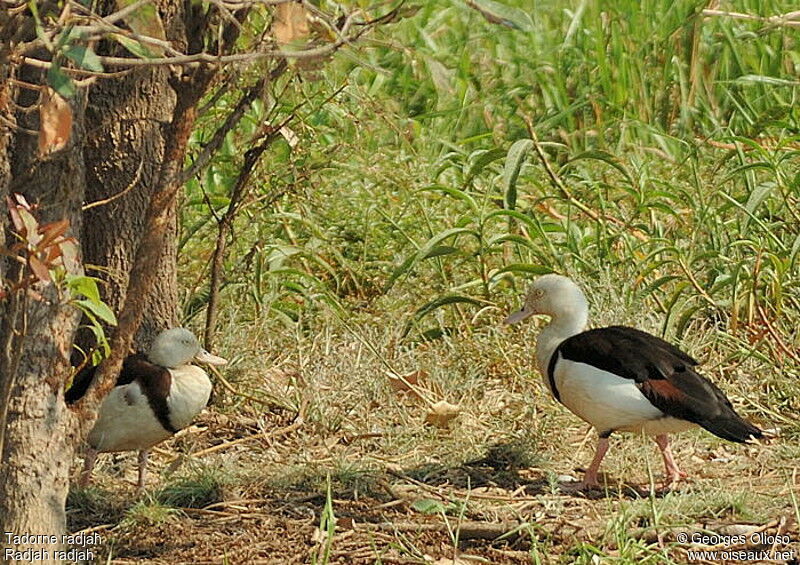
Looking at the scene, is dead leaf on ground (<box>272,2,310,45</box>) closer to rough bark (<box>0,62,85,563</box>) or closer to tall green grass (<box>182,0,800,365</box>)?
rough bark (<box>0,62,85,563</box>)

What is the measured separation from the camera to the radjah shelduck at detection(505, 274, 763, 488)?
4.20 meters

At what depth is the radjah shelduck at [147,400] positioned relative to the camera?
4312mm

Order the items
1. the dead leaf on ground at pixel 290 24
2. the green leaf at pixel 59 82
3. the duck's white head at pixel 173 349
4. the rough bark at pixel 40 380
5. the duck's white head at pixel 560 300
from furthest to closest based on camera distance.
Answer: the duck's white head at pixel 560 300, the duck's white head at pixel 173 349, the rough bark at pixel 40 380, the dead leaf on ground at pixel 290 24, the green leaf at pixel 59 82

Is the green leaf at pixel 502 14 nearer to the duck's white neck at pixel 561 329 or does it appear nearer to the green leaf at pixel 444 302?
the duck's white neck at pixel 561 329

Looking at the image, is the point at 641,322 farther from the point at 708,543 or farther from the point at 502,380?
the point at 708,543

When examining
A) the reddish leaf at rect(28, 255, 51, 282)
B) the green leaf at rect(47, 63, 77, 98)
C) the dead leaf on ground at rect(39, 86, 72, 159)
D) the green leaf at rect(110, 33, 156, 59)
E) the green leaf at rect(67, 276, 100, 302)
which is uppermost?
the green leaf at rect(110, 33, 156, 59)

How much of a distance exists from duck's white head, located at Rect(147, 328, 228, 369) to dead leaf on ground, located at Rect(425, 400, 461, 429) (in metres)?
0.84

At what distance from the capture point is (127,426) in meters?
4.30

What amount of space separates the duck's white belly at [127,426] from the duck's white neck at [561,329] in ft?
4.15

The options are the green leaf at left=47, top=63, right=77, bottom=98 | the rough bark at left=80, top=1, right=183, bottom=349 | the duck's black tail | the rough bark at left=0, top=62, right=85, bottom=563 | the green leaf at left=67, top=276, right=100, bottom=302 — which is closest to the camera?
the green leaf at left=47, top=63, right=77, bottom=98

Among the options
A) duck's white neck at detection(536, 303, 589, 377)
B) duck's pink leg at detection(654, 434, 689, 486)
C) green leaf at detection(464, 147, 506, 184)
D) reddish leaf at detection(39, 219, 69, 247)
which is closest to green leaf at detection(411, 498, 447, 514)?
duck's pink leg at detection(654, 434, 689, 486)

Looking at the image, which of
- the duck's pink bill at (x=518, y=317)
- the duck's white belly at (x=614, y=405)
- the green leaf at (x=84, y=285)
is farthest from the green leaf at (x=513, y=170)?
the green leaf at (x=84, y=285)

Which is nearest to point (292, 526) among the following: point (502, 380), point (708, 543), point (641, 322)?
point (708, 543)

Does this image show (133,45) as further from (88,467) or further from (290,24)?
(88,467)
